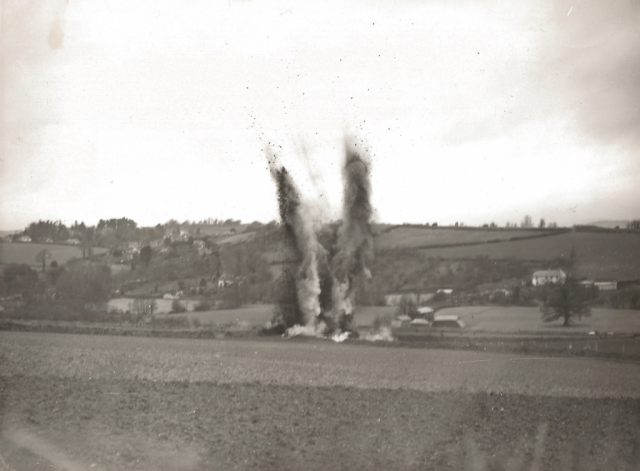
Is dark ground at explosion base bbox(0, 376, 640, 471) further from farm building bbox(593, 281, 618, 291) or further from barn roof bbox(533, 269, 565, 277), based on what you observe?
barn roof bbox(533, 269, 565, 277)

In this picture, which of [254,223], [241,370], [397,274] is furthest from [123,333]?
[397,274]

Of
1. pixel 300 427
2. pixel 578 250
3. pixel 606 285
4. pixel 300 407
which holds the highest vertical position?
pixel 578 250

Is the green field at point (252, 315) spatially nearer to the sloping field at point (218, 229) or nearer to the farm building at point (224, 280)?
the farm building at point (224, 280)

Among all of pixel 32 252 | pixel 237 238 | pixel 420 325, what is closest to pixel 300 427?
pixel 420 325

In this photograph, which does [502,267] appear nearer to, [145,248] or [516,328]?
[516,328]

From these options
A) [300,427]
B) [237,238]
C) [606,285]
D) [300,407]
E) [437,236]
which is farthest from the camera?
[606,285]

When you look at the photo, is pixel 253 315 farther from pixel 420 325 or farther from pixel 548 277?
pixel 548 277

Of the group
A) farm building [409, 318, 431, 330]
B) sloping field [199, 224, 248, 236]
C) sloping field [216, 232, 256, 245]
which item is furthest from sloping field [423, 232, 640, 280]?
sloping field [199, 224, 248, 236]
